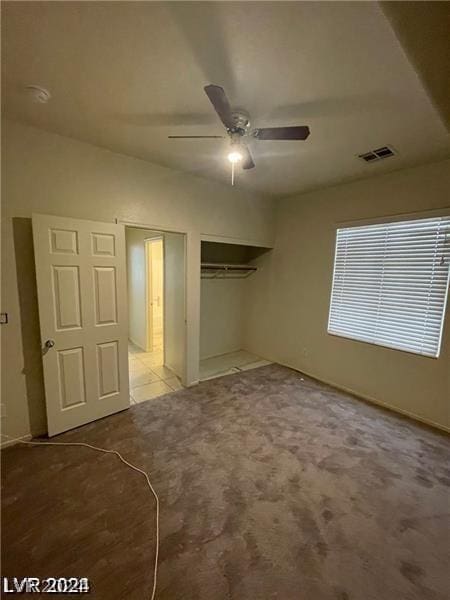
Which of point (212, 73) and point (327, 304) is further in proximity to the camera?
point (327, 304)

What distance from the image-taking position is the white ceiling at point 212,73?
1.17 meters

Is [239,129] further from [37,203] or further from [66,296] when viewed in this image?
[66,296]

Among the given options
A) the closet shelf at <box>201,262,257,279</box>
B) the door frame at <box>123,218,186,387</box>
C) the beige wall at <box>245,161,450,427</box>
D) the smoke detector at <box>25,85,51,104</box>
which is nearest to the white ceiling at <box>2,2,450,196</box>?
the smoke detector at <box>25,85,51,104</box>

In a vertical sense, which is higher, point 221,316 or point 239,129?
point 239,129

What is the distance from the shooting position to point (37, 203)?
7.25ft

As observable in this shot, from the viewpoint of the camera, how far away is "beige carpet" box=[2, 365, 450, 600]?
4.33 ft

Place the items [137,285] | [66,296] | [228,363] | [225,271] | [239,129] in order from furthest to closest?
[137,285] < [225,271] < [228,363] < [66,296] < [239,129]

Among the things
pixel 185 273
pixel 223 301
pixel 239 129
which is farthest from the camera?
pixel 223 301

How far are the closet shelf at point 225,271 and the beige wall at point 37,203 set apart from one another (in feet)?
4.39

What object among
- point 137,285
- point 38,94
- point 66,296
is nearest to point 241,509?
point 66,296

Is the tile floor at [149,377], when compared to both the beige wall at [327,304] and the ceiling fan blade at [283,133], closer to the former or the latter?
the beige wall at [327,304]

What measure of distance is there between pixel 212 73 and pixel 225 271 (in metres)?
3.17

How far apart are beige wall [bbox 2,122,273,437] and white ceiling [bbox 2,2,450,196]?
0.59ft

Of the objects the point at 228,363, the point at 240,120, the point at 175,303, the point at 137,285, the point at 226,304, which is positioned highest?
the point at 240,120
